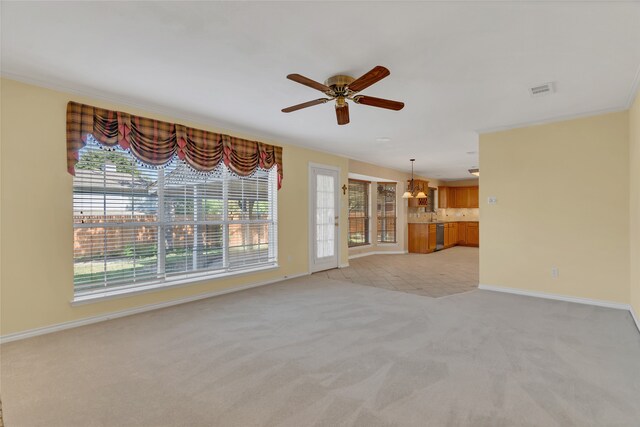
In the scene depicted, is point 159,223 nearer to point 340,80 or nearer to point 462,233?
point 340,80

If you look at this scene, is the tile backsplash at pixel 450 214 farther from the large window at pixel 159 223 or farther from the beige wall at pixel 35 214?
the beige wall at pixel 35 214

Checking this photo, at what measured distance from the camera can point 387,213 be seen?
9.42 meters

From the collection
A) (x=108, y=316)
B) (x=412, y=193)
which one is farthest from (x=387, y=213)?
(x=108, y=316)

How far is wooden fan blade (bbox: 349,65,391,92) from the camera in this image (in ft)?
7.39

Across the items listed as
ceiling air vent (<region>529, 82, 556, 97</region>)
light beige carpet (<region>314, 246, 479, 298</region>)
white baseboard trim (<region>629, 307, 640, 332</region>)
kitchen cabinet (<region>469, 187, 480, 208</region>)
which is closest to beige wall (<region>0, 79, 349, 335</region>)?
light beige carpet (<region>314, 246, 479, 298</region>)

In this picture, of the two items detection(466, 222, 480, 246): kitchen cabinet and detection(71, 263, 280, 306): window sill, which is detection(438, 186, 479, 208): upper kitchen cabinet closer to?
detection(466, 222, 480, 246): kitchen cabinet

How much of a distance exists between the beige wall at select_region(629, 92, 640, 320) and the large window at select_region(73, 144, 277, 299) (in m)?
4.61

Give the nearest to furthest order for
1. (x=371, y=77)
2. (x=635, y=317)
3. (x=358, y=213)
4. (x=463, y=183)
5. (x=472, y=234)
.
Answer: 1. (x=371, y=77)
2. (x=635, y=317)
3. (x=358, y=213)
4. (x=472, y=234)
5. (x=463, y=183)

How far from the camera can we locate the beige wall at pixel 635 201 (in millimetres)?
3186

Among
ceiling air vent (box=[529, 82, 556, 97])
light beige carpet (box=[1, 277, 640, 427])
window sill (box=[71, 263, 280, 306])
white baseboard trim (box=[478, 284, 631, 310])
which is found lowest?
light beige carpet (box=[1, 277, 640, 427])

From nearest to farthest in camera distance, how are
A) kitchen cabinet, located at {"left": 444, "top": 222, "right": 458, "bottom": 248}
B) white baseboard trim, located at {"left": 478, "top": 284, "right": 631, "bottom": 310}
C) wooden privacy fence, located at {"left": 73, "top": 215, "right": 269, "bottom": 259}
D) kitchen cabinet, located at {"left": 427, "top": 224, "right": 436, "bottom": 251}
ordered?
wooden privacy fence, located at {"left": 73, "top": 215, "right": 269, "bottom": 259}
white baseboard trim, located at {"left": 478, "top": 284, "right": 631, "bottom": 310}
kitchen cabinet, located at {"left": 427, "top": 224, "right": 436, "bottom": 251}
kitchen cabinet, located at {"left": 444, "top": 222, "right": 458, "bottom": 248}

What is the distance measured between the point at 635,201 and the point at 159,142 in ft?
17.7

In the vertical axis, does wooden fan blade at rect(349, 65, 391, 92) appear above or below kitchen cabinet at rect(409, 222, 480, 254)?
above

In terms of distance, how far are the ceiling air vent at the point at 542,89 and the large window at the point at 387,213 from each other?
237 inches
